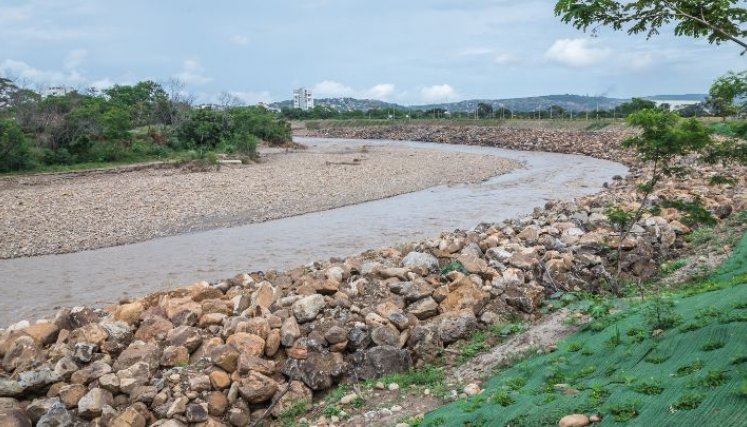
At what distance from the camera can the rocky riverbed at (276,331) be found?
547 cm

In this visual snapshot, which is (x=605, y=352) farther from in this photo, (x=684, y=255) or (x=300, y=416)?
(x=684, y=255)

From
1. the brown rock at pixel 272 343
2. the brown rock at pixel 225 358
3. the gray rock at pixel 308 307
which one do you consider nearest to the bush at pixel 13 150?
the gray rock at pixel 308 307

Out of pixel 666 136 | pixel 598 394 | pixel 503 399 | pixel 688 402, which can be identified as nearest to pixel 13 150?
pixel 666 136

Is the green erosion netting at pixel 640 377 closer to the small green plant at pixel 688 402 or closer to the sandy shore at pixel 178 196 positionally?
the small green plant at pixel 688 402

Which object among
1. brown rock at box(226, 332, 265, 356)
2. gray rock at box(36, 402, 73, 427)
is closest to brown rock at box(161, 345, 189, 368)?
brown rock at box(226, 332, 265, 356)

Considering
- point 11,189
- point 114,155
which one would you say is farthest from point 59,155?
point 11,189

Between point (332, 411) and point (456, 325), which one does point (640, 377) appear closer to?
point (332, 411)

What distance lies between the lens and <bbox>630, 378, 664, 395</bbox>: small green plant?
3658 mm

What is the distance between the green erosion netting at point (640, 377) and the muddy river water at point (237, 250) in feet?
24.2

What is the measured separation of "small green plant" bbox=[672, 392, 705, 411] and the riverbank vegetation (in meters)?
25.6

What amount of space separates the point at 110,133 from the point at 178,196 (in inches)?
556

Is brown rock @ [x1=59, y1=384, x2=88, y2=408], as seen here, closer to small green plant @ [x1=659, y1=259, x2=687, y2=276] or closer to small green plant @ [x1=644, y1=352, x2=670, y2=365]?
small green plant @ [x1=644, y1=352, x2=670, y2=365]

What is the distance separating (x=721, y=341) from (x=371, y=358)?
3191mm

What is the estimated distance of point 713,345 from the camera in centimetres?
402
